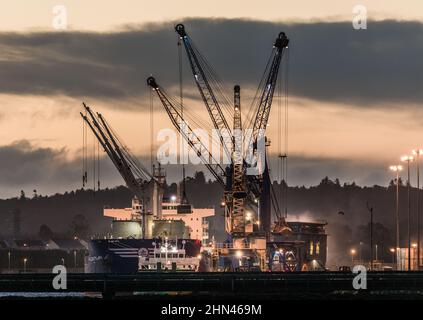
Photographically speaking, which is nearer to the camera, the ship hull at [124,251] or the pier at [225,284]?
the pier at [225,284]

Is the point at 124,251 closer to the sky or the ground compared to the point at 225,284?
closer to the sky

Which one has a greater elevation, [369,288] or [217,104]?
[217,104]

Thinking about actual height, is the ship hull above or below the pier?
above

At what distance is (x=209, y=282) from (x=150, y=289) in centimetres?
488

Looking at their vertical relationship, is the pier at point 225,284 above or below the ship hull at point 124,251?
below

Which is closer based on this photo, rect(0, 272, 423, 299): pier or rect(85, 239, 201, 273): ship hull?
rect(0, 272, 423, 299): pier

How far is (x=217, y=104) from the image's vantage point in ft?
648

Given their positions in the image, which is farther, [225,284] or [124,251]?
[124,251]
